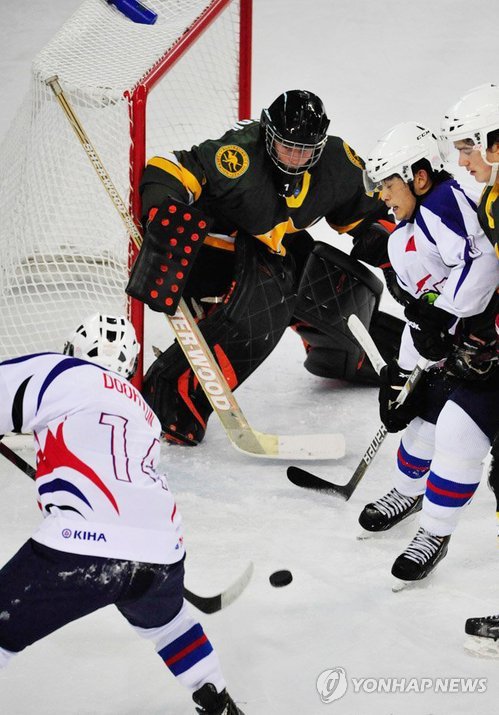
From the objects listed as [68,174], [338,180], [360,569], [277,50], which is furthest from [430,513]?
[277,50]

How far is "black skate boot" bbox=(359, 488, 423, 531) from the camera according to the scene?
9.18ft

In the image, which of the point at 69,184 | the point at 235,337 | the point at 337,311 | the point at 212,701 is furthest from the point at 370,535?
the point at 69,184

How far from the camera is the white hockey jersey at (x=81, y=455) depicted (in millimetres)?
1812

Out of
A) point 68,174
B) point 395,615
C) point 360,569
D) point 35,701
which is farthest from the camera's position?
point 68,174

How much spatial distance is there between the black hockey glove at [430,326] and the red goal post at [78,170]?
102 centimetres

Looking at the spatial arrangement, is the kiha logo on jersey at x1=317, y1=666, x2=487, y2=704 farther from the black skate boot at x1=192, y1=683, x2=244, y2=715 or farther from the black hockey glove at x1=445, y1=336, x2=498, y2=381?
the black hockey glove at x1=445, y1=336, x2=498, y2=381

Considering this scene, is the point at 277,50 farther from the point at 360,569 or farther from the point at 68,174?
the point at 360,569

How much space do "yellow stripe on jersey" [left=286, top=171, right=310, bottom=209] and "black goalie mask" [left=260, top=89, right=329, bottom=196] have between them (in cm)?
12

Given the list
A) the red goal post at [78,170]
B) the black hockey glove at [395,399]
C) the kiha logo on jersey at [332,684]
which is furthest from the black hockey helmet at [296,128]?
the kiha logo on jersey at [332,684]

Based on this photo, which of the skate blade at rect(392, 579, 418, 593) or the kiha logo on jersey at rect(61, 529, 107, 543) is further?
the skate blade at rect(392, 579, 418, 593)

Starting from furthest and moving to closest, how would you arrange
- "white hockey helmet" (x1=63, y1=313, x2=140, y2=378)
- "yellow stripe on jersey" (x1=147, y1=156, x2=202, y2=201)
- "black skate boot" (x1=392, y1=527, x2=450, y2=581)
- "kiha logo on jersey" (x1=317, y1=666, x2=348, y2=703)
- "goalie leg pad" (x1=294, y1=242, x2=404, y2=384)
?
"goalie leg pad" (x1=294, y1=242, x2=404, y2=384) → "yellow stripe on jersey" (x1=147, y1=156, x2=202, y2=201) → "black skate boot" (x1=392, y1=527, x2=450, y2=581) → "kiha logo on jersey" (x1=317, y1=666, x2=348, y2=703) → "white hockey helmet" (x1=63, y1=313, x2=140, y2=378)

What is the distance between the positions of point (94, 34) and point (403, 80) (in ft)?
7.02

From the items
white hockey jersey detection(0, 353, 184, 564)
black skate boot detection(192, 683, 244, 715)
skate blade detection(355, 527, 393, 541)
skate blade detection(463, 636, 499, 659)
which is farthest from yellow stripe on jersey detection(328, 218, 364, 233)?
black skate boot detection(192, 683, 244, 715)

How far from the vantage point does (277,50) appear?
5488mm
